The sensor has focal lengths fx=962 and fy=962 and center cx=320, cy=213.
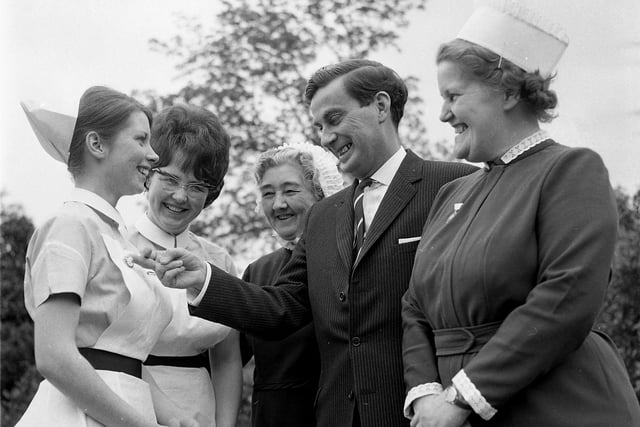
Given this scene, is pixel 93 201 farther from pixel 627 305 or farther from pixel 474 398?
pixel 627 305

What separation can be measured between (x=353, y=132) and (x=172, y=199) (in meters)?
0.84

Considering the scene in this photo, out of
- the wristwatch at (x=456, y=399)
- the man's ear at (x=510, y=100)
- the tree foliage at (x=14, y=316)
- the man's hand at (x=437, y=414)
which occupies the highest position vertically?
the man's ear at (x=510, y=100)

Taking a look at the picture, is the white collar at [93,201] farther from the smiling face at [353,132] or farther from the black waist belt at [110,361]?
the smiling face at [353,132]

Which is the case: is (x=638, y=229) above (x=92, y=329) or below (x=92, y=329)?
above

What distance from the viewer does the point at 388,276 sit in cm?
372

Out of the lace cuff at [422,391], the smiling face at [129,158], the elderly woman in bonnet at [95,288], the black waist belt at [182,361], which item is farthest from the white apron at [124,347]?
the lace cuff at [422,391]

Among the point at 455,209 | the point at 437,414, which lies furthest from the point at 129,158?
the point at 437,414

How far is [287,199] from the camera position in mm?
4605

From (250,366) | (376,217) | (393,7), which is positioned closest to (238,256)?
(250,366)

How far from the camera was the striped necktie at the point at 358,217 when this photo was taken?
12.8 feet

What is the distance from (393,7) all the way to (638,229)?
126 inches

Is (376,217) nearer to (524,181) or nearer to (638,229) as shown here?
(524,181)

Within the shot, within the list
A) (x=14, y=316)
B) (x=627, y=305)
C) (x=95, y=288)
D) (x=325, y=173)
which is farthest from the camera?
(x=14, y=316)

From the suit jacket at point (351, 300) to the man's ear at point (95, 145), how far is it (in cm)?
64
